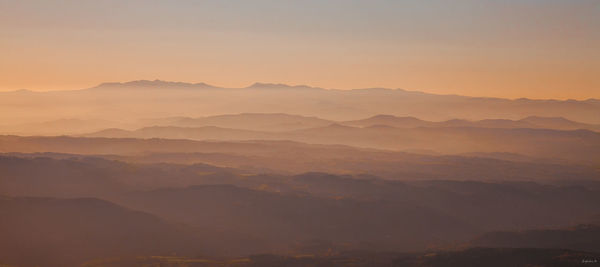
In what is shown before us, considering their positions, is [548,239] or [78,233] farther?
[548,239]

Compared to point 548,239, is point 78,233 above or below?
above

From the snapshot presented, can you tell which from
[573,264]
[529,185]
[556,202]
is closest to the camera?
[573,264]

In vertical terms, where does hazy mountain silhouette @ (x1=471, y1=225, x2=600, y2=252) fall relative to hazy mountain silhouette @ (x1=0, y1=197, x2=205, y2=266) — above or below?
below

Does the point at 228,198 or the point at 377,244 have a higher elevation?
the point at 228,198

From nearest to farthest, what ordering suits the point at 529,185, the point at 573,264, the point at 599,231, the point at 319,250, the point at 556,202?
the point at 573,264 → the point at 319,250 → the point at 599,231 → the point at 556,202 → the point at 529,185

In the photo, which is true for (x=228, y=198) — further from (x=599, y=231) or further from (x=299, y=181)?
(x=599, y=231)

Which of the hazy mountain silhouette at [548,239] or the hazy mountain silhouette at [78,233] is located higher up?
the hazy mountain silhouette at [78,233]

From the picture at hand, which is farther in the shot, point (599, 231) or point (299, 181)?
point (299, 181)

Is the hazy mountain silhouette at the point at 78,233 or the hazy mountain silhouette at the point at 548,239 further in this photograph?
the hazy mountain silhouette at the point at 548,239

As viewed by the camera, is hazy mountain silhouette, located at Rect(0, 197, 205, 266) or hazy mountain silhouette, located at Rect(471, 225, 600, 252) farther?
hazy mountain silhouette, located at Rect(471, 225, 600, 252)

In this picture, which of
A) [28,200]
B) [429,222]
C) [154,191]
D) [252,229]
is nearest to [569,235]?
[429,222]

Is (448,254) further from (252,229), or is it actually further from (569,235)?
(252,229)
